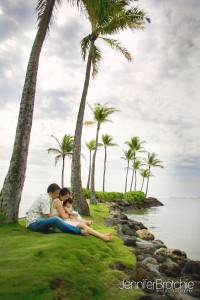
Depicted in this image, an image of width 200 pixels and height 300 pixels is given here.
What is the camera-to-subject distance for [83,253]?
5.84 meters

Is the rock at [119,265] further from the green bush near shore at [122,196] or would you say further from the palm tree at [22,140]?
the green bush near shore at [122,196]

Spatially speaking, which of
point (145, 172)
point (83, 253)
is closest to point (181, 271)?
point (83, 253)

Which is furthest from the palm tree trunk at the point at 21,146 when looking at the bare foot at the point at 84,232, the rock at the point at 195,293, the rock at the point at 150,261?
the rock at the point at 195,293

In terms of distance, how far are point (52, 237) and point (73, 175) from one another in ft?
28.3

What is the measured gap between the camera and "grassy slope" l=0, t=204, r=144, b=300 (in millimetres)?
4008

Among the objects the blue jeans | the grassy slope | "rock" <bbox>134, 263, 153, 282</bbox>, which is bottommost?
"rock" <bbox>134, 263, 153, 282</bbox>

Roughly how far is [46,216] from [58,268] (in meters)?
2.69

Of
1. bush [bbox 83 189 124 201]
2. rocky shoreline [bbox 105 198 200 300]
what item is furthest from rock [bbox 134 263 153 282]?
bush [bbox 83 189 124 201]

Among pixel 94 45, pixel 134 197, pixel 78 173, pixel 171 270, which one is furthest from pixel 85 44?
pixel 134 197

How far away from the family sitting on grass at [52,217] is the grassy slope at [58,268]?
0.31 meters

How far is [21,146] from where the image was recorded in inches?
345

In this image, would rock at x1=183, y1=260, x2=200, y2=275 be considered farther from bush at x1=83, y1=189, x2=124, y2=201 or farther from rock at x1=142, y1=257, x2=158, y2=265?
bush at x1=83, y1=189, x2=124, y2=201

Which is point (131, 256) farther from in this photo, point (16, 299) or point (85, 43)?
point (85, 43)

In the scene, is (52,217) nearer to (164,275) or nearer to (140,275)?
(140,275)
